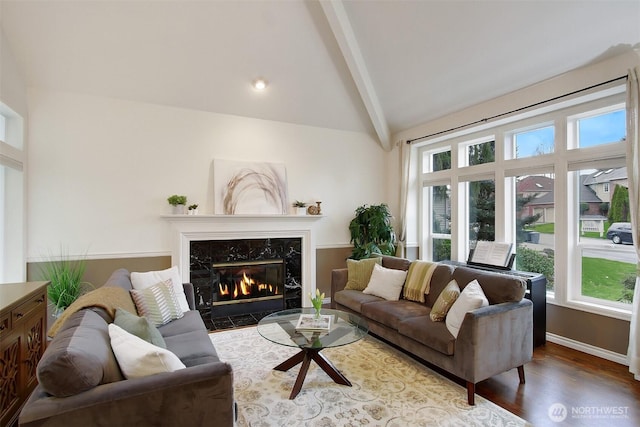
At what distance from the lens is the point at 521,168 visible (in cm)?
402

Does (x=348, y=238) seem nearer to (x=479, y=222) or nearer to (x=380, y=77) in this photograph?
(x=479, y=222)

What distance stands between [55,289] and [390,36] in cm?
471

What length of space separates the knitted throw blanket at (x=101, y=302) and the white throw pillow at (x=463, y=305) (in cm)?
250

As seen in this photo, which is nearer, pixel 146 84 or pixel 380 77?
pixel 146 84

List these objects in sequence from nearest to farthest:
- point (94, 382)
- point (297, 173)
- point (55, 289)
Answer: point (94, 382)
point (55, 289)
point (297, 173)

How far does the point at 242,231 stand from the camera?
4598mm

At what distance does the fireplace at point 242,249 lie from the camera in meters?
4.28

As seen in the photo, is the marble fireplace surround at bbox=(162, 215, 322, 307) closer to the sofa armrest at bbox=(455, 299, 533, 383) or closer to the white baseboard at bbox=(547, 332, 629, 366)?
the sofa armrest at bbox=(455, 299, 533, 383)

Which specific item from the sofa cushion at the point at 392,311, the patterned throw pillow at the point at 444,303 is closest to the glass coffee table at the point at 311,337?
the sofa cushion at the point at 392,311

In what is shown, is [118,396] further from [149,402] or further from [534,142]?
[534,142]

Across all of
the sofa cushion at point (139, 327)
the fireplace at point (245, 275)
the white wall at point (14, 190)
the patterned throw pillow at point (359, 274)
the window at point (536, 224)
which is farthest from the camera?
the fireplace at point (245, 275)

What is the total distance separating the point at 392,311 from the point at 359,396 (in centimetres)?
93

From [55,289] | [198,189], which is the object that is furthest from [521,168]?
[55,289]

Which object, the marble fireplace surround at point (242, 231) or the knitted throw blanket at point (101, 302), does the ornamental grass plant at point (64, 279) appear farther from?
the knitted throw blanket at point (101, 302)
